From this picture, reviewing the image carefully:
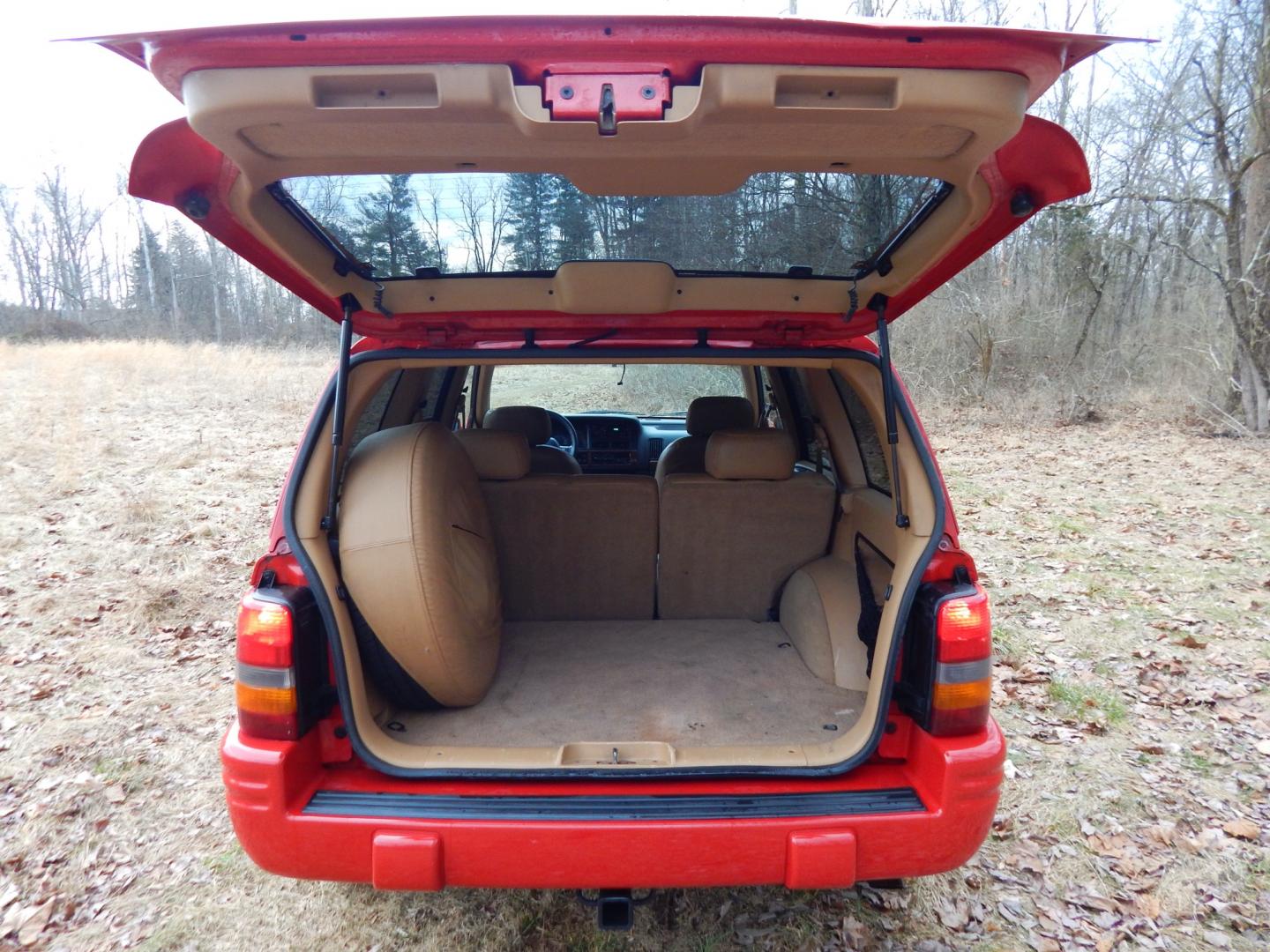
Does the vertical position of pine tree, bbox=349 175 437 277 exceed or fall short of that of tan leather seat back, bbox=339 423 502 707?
it exceeds it

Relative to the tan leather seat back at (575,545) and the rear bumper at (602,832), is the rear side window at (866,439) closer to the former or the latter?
the tan leather seat back at (575,545)

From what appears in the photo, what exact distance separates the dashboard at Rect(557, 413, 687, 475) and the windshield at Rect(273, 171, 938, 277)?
3203 mm

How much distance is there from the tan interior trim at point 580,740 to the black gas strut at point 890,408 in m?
0.03

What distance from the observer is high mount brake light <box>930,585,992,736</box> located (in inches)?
75.9

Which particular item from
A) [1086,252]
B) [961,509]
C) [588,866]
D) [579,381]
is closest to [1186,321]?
[1086,252]

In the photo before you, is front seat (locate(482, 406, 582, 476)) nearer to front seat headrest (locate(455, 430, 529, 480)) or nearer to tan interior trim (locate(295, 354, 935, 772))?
front seat headrest (locate(455, 430, 529, 480))

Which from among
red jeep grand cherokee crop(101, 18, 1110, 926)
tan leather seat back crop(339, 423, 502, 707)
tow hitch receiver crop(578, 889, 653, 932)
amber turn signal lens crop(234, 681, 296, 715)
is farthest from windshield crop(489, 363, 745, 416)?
tow hitch receiver crop(578, 889, 653, 932)

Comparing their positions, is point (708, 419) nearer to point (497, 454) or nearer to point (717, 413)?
point (717, 413)

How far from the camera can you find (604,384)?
15.1 ft

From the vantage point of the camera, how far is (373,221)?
6.48 ft

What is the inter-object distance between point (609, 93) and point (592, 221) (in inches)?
26.9

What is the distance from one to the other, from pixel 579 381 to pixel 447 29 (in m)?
3.30

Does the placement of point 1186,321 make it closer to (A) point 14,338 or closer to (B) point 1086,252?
(B) point 1086,252

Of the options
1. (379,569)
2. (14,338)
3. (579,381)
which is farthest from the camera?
(14,338)
